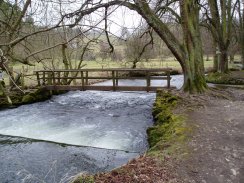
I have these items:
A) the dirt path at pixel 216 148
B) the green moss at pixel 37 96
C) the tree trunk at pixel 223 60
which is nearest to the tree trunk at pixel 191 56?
the dirt path at pixel 216 148

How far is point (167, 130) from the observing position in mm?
6934

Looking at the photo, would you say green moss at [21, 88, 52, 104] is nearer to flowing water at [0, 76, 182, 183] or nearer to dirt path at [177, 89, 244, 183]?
flowing water at [0, 76, 182, 183]

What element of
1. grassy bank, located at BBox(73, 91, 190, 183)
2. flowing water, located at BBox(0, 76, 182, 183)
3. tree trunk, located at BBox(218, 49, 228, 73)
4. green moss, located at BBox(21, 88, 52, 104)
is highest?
tree trunk, located at BBox(218, 49, 228, 73)

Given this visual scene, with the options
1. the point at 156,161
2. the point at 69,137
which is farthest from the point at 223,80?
the point at 156,161

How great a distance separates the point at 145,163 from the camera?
4.66 m

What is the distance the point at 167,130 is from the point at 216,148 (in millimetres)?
1787

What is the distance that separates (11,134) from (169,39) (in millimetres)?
6457

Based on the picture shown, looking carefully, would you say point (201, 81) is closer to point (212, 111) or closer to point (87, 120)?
point (212, 111)

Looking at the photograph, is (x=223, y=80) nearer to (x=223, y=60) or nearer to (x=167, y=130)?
(x=223, y=60)

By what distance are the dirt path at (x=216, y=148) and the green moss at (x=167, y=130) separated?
1.00 ft

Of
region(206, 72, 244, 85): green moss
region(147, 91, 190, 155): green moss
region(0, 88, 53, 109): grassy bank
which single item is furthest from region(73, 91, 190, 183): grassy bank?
region(206, 72, 244, 85): green moss

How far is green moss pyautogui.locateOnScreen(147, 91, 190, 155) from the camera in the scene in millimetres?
5592

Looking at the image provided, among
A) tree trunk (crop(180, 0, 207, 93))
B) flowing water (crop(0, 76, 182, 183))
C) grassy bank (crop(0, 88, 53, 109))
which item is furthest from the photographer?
grassy bank (crop(0, 88, 53, 109))

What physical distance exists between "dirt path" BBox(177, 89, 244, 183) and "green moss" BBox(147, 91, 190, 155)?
306mm
